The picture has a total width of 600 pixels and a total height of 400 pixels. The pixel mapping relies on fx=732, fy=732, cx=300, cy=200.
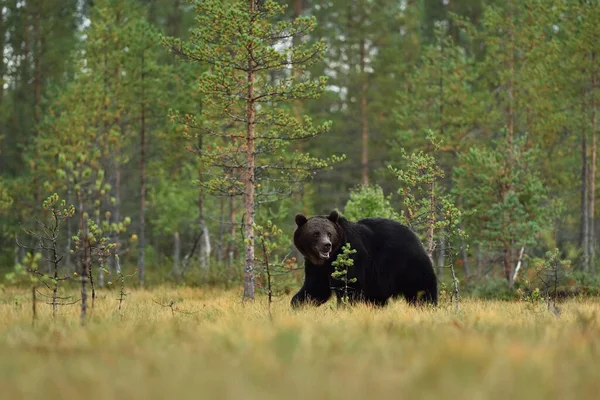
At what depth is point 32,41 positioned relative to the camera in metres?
31.8

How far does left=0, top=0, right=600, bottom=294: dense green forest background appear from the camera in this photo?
19.0 m

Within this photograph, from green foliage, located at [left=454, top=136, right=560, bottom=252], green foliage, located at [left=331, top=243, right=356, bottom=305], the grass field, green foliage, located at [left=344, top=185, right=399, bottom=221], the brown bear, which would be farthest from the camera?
green foliage, located at [left=454, top=136, right=560, bottom=252]

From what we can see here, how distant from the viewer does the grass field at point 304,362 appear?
138 inches

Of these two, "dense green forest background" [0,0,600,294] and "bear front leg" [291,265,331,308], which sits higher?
"dense green forest background" [0,0,600,294]

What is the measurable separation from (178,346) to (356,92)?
2696 cm

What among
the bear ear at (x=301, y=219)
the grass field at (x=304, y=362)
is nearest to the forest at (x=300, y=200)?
the grass field at (x=304, y=362)

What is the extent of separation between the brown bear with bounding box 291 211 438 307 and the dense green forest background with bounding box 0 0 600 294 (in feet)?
10.5

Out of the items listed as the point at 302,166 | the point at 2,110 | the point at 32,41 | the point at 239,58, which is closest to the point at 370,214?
the point at 302,166

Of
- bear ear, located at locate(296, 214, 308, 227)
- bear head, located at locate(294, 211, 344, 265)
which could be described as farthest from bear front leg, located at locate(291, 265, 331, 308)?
bear ear, located at locate(296, 214, 308, 227)

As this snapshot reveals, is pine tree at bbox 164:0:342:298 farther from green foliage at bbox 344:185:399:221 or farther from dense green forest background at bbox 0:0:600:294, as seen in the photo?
green foliage at bbox 344:185:399:221

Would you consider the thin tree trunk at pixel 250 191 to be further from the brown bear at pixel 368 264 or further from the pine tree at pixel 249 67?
the brown bear at pixel 368 264

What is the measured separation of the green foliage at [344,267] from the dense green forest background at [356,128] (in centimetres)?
398

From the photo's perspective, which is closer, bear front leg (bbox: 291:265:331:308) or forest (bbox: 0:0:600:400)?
forest (bbox: 0:0:600:400)

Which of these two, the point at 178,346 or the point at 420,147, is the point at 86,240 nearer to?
the point at 178,346
